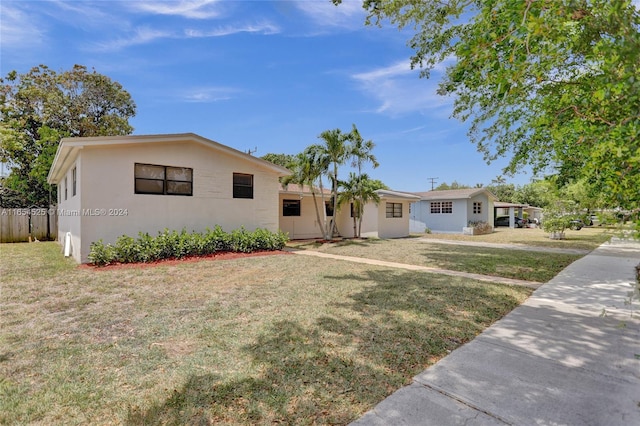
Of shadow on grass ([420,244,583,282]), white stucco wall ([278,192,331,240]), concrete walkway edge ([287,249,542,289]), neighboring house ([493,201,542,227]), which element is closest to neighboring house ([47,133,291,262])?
white stucco wall ([278,192,331,240])

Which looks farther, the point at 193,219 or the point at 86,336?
the point at 193,219

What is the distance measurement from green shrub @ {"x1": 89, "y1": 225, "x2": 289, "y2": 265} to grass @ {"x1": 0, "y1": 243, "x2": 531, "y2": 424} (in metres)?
1.81

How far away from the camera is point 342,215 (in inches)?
827

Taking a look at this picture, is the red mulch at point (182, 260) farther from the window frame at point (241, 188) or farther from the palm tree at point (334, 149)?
the palm tree at point (334, 149)

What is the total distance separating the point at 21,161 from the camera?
21047 mm

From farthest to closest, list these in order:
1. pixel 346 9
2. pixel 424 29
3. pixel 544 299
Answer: pixel 424 29 < pixel 346 9 < pixel 544 299

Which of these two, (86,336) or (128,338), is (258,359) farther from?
(86,336)

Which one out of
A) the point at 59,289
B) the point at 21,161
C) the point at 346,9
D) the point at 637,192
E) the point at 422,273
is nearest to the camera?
the point at 637,192

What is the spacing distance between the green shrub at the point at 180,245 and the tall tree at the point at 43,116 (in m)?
16.5

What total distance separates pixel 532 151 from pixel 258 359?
11.6m

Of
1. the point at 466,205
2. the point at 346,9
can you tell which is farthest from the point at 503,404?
the point at 466,205

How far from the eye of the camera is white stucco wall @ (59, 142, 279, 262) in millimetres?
9914

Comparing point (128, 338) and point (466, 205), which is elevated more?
point (466, 205)

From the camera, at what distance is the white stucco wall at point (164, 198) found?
9.91m
